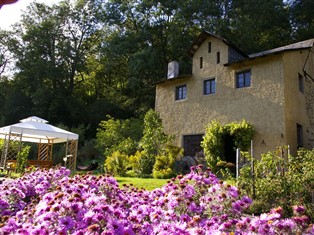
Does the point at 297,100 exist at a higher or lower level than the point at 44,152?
higher

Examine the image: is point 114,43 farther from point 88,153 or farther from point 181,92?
point 181,92

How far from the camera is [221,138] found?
15648mm

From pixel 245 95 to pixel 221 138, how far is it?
248 cm

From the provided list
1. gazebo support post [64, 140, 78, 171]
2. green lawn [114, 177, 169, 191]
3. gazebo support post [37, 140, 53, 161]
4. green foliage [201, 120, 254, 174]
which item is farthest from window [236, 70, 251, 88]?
gazebo support post [37, 140, 53, 161]

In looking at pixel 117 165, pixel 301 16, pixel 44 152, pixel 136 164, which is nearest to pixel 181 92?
pixel 136 164

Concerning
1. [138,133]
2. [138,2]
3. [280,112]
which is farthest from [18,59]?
[280,112]

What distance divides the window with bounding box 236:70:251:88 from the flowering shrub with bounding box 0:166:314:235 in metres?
12.7

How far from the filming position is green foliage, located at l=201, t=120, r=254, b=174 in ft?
49.3

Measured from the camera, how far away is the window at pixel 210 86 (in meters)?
17.8

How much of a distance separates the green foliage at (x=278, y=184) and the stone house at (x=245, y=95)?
7.17 m

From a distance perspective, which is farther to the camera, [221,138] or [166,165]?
[221,138]

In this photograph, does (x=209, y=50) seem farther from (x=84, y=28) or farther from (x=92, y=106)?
(x=84, y=28)

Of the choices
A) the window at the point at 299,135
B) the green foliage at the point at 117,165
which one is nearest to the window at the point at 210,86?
the window at the point at 299,135

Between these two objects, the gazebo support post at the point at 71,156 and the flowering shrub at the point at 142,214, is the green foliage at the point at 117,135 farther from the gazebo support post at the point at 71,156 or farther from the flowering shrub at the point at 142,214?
the flowering shrub at the point at 142,214
